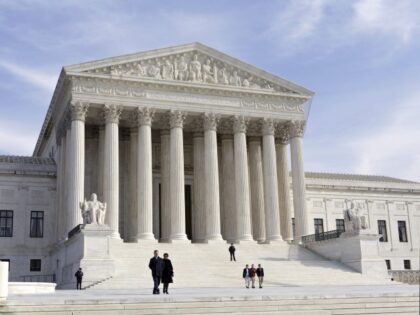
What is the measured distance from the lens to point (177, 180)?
48.8 m

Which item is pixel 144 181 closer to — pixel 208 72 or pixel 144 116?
pixel 144 116

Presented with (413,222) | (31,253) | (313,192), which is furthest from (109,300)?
(413,222)

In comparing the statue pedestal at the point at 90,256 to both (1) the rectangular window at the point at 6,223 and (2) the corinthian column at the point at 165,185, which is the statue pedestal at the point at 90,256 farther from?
(1) the rectangular window at the point at 6,223

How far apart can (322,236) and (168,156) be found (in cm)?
1522

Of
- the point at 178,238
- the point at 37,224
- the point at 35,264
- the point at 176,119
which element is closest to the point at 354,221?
the point at 178,238

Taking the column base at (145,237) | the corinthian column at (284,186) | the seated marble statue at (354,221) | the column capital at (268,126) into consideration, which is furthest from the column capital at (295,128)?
the column base at (145,237)

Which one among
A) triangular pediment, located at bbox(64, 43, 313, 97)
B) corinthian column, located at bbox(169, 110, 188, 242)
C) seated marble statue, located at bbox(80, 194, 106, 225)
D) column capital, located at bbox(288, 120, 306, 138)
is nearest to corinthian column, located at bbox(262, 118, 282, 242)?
column capital, located at bbox(288, 120, 306, 138)

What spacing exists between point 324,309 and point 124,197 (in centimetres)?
3419

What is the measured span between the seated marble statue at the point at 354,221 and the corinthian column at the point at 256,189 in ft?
39.9

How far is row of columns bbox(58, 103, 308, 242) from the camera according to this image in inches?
1850

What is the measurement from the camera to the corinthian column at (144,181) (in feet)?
154

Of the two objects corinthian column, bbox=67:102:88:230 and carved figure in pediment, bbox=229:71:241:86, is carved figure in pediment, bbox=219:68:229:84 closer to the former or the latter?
carved figure in pediment, bbox=229:71:241:86

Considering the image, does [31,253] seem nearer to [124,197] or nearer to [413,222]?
[124,197]

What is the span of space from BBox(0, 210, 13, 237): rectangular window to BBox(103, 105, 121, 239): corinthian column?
11.3 meters
